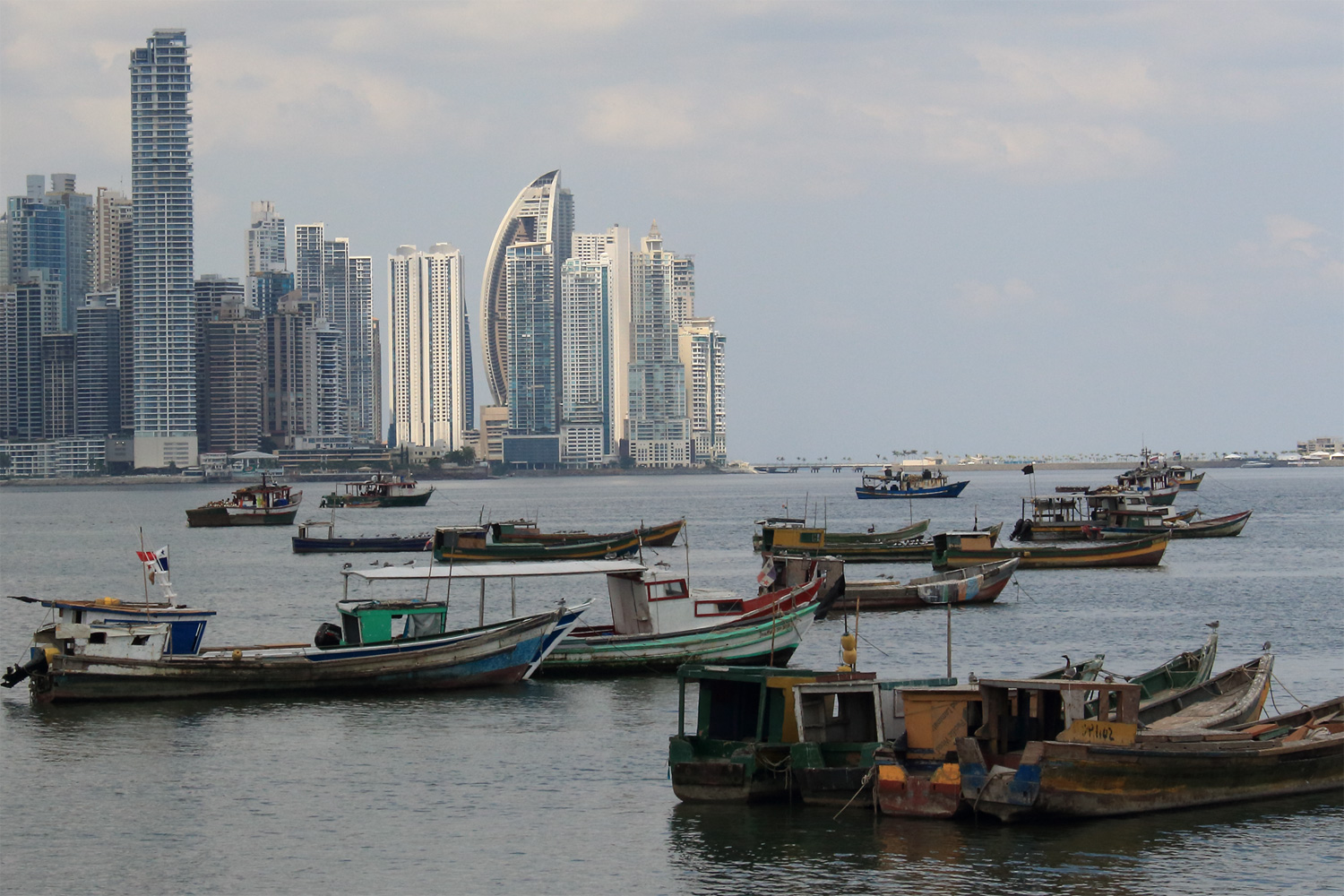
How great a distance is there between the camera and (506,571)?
3666 centimetres

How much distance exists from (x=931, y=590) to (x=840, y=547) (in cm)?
2114

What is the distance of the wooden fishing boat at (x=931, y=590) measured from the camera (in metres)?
52.3

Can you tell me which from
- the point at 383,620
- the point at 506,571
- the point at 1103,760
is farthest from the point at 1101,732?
the point at 383,620

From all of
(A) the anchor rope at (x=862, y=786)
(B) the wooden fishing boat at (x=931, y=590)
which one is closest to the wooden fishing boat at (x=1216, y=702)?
(A) the anchor rope at (x=862, y=786)

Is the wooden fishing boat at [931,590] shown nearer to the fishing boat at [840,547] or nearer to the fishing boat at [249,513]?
the fishing boat at [840,547]

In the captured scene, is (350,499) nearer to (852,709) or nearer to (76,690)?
(76,690)

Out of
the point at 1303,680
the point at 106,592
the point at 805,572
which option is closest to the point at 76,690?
the point at 805,572

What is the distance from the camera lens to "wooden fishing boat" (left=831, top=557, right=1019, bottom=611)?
52.3 meters

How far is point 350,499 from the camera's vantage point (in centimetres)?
14800

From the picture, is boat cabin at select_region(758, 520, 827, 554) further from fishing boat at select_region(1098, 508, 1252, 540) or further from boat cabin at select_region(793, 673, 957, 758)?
boat cabin at select_region(793, 673, 957, 758)

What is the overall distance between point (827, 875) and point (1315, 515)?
382ft

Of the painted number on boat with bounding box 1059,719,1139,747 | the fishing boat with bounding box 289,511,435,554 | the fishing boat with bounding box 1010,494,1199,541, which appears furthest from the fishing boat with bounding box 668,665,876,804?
the fishing boat with bounding box 289,511,435,554

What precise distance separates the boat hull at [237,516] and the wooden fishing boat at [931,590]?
77.3 meters

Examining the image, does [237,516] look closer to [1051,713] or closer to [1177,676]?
[1177,676]
